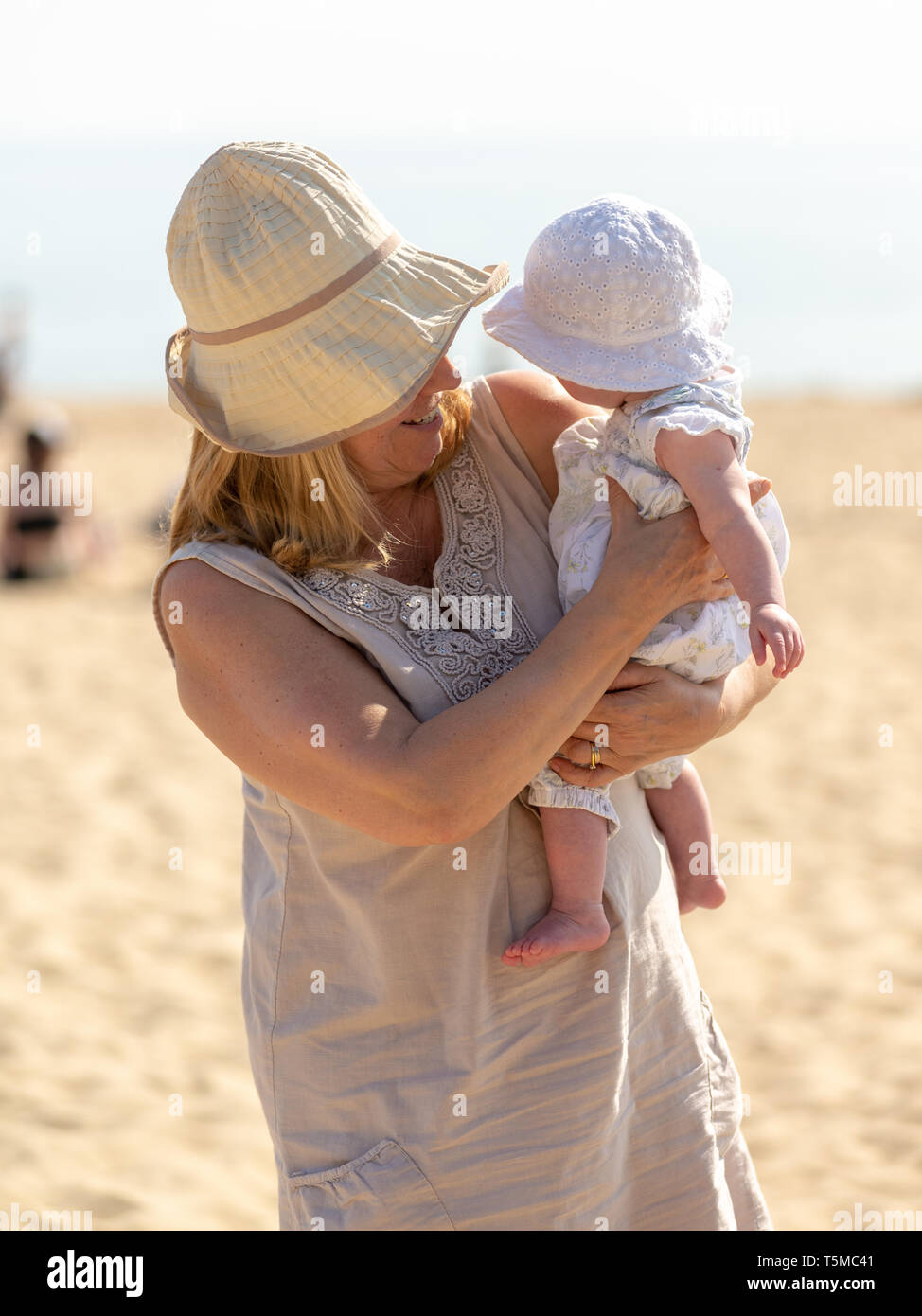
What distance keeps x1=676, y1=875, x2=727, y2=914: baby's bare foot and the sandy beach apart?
1.03 m

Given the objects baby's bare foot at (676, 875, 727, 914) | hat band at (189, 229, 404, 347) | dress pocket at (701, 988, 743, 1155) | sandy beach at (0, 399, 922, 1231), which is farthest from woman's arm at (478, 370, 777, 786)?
sandy beach at (0, 399, 922, 1231)

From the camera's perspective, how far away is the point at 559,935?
5.91 feet

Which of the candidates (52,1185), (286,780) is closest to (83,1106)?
(52,1185)

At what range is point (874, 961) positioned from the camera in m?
4.77

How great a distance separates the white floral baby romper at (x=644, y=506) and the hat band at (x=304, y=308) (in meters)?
0.42

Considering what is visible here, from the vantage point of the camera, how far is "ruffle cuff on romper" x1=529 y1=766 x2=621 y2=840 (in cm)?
186

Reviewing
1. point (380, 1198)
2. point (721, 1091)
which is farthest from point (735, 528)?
point (380, 1198)

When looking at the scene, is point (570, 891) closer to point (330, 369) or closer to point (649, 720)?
point (649, 720)

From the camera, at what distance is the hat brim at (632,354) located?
191 centimetres

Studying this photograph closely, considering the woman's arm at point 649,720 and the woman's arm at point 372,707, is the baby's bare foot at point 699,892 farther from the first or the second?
the woman's arm at point 372,707

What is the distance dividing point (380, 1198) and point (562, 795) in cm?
58

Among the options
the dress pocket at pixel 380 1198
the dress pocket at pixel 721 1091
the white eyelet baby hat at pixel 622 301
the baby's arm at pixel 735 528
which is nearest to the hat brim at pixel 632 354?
the white eyelet baby hat at pixel 622 301
